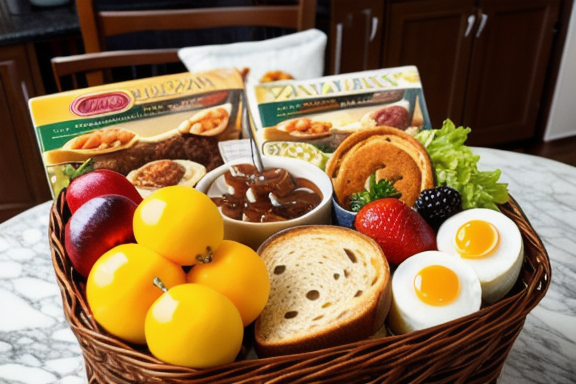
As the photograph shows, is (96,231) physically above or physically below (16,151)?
above


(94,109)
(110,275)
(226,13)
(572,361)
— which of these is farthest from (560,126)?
(110,275)

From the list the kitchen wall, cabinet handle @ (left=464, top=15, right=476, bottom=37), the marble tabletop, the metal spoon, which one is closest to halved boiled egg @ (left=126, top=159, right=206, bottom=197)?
the metal spoon

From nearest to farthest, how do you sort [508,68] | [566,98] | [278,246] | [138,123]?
[278,246], [138,123], [508,68], [566,98]

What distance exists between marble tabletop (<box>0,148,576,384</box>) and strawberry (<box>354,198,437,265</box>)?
0.71 ft

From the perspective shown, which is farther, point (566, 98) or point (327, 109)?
point (566, 98)

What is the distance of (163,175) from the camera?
0.99m

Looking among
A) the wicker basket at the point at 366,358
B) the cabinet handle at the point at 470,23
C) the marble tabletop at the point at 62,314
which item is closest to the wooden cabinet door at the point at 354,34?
the cabinet handle at the point at 470,23

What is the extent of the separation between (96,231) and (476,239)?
0.52 metres

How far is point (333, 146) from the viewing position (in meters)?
1.08

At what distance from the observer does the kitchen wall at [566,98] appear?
8.99ft

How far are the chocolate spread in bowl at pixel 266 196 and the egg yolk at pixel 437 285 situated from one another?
0.82ft

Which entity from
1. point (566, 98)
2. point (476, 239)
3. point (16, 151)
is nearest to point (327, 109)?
point (476, 239)

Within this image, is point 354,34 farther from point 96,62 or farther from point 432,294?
point 432,294

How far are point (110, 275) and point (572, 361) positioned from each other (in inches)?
26.0
